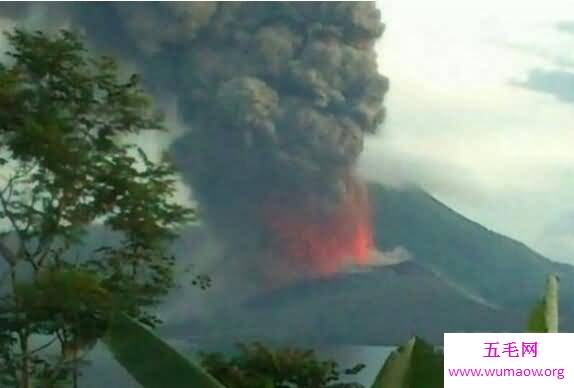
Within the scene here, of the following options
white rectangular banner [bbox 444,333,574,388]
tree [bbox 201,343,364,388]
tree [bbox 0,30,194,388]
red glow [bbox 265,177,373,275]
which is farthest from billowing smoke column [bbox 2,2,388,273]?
white rectangular banner [bbox 444,333,574,388]

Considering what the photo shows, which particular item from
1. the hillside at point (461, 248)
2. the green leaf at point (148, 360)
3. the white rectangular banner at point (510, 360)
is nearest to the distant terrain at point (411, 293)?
the hillside at point (461, 248)

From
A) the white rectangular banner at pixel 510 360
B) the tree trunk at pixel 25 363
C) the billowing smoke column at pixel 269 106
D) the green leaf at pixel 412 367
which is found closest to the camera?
the green leaf at pixel 412 367

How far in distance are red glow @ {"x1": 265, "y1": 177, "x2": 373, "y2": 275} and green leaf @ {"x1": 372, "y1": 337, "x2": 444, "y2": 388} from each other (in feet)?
8.28

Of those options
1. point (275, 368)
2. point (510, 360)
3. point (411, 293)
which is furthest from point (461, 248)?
point (510, 360)

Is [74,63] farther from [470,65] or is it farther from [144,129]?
[470,65]

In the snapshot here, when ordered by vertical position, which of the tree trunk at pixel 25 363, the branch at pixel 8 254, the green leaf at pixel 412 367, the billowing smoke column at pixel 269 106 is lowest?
the green leaf at pixel 412 367

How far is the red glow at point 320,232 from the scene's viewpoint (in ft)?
12.3

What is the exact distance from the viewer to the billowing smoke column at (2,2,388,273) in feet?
12.2

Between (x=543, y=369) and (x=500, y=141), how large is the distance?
7.66ft

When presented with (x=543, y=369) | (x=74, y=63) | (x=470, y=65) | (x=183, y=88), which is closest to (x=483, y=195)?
(x=470, y=65)

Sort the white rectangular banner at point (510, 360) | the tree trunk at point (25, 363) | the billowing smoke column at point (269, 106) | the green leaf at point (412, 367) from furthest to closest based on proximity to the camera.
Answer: the tree trunk at point (25, 363), the billowing smoke column at point (269, 106), the white rectangular banner at point (510, 360), the green leaf at point (412, 367)

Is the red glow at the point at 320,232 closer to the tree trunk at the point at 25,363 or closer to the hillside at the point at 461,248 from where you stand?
the hillside at the point at 461,248

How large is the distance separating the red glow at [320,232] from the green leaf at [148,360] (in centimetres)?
245

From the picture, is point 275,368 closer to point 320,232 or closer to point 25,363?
point 320,232
